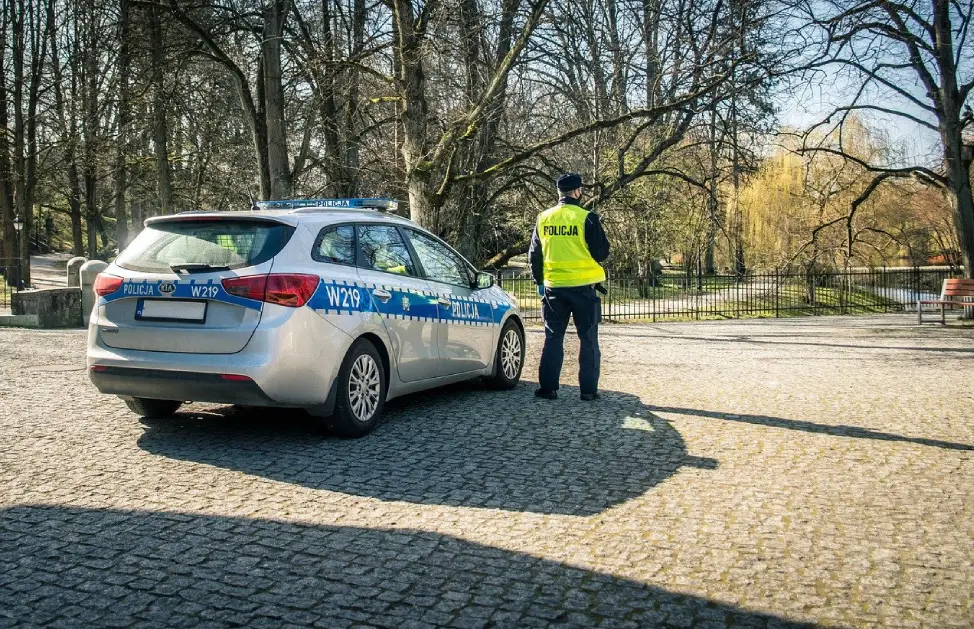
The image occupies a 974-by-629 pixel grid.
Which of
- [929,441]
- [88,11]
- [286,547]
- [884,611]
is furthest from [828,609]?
[88,11]

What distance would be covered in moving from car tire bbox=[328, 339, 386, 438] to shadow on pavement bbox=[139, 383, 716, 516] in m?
0.12

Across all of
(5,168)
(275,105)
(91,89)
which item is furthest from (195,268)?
(5,168)

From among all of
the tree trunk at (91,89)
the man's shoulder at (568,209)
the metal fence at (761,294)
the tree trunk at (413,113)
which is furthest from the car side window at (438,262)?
the metal fence at (761,294)

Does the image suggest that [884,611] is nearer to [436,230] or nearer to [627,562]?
[627,562]

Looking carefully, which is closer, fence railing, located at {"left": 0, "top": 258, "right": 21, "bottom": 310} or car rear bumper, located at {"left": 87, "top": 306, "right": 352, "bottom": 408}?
car rear bumper, located at {"left": 87, "top": 306, "right": 352, "bottom": 408}

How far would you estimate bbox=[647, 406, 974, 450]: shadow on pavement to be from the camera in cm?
622

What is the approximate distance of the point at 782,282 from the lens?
24891mm

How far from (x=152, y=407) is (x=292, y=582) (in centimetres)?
376

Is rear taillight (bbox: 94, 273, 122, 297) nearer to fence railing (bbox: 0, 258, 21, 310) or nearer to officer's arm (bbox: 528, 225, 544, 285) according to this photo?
officer's arm (bbox: 528, 225, 544, 285)

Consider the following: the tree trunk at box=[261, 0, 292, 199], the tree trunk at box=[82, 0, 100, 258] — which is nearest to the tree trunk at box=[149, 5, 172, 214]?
the tree trunk at box=[82, 0, 100, 258]

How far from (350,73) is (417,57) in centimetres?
347

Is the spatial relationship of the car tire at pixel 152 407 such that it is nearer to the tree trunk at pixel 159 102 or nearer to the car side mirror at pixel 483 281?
the car side mirror at pixel 483 281

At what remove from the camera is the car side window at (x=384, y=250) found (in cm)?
662

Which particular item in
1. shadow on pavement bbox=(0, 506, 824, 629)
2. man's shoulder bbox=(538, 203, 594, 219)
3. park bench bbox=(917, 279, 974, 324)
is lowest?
shadow on pavement bbox=(0, 506, 824, 629)
